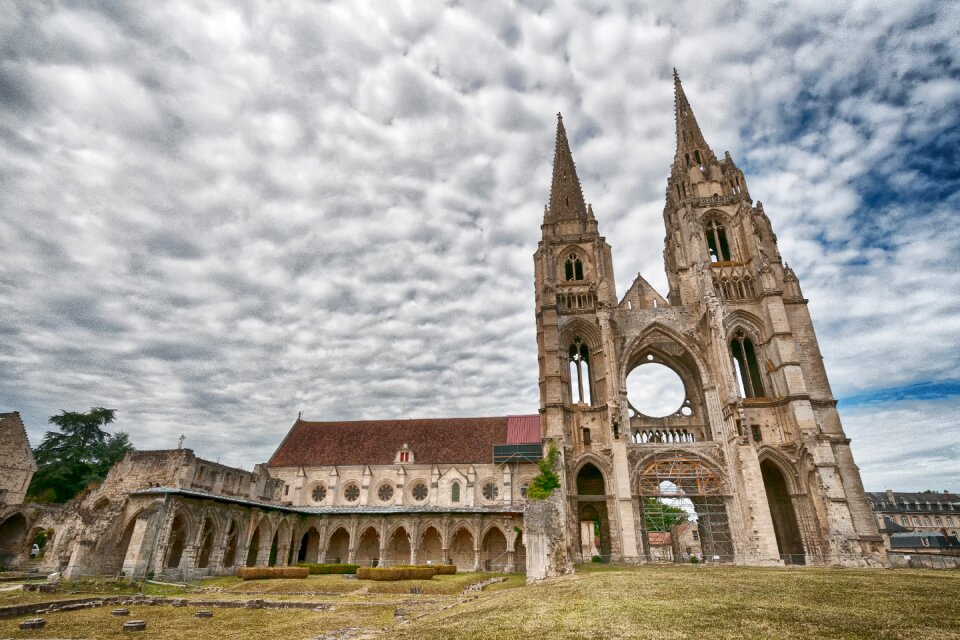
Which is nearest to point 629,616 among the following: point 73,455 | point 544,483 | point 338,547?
point 544,483

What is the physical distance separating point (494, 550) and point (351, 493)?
46.5 ft

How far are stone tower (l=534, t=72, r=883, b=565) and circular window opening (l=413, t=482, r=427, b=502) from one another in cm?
1370

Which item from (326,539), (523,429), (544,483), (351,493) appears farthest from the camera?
(523,429)

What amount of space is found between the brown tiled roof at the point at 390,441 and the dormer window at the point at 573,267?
1544cm

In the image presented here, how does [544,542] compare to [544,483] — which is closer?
[544,542]

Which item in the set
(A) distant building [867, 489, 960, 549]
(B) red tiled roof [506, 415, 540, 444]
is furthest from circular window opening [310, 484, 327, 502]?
(A) distant building [867, 489, 960, 549]

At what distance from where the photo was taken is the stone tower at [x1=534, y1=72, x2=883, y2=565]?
87.5 ft

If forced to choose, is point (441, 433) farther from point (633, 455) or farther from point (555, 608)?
point (555, 608)

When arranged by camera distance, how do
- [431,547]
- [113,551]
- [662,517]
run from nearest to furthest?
[113,551]
[662,517]
[431,547]

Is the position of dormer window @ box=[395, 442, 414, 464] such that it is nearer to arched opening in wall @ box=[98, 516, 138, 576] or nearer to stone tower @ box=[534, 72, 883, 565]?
stone tower @ box=[534, 72, 883, 565]

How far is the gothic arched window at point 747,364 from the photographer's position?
32.1 meters

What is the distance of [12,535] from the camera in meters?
32.5

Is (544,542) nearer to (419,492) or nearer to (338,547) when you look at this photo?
(419,492)

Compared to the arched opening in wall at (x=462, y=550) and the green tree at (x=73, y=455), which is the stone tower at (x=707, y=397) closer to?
the arched opening in wall at (x=462, y=550)
